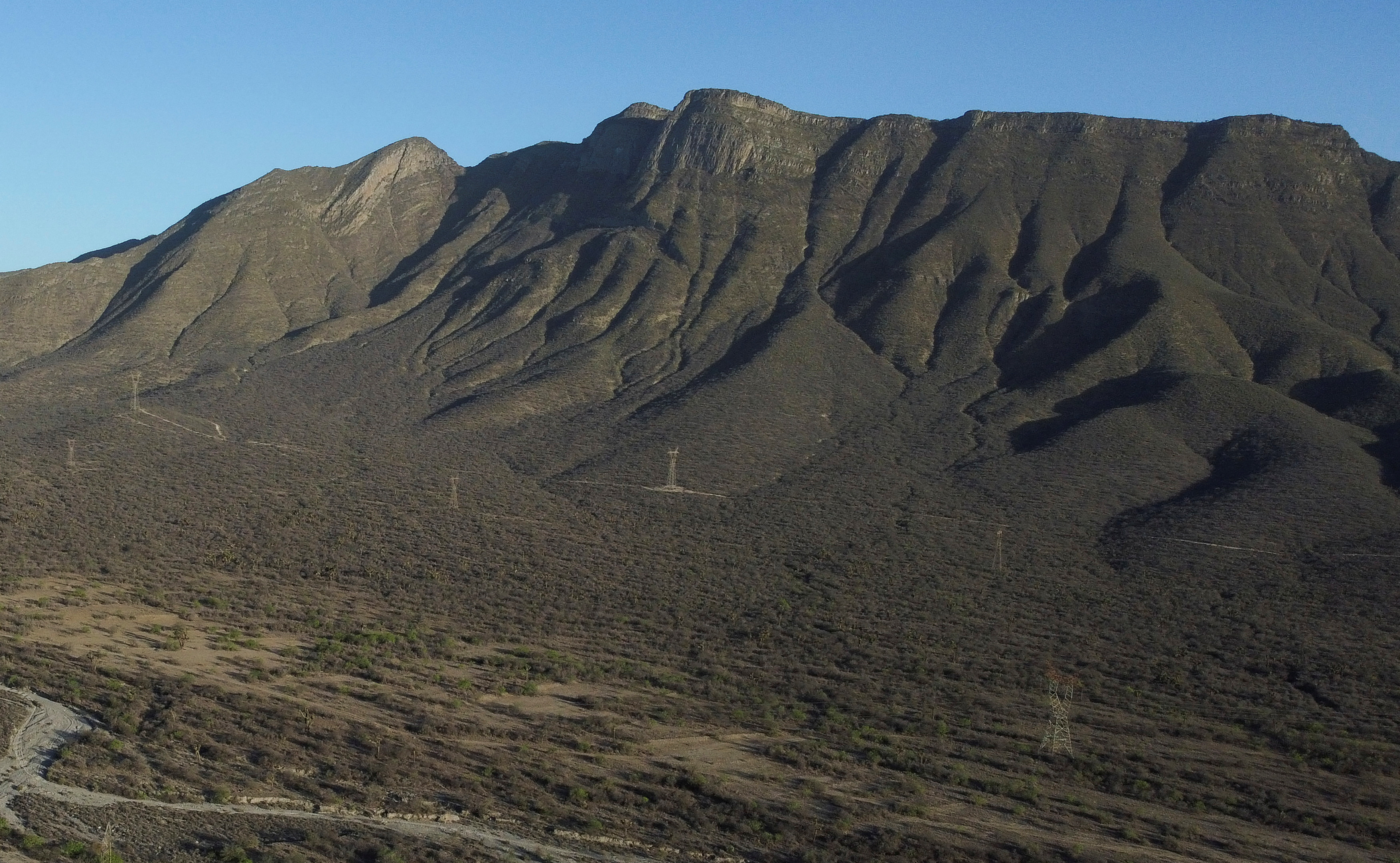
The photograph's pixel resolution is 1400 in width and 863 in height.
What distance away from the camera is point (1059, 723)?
35.5 m

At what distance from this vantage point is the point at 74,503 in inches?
2598

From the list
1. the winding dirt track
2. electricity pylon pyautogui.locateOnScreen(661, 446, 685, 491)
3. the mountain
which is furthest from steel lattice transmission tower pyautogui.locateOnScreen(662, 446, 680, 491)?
the winding dirt track

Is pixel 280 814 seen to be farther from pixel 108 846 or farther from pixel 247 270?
pixel 247 270

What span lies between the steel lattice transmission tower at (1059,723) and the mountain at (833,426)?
1.04m

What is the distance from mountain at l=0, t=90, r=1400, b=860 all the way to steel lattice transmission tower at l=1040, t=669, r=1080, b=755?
3.42 feet

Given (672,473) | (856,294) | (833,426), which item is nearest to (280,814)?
(672,473)

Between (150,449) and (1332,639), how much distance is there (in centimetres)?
6724

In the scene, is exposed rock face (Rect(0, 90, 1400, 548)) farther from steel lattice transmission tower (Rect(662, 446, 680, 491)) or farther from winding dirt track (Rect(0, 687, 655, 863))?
winding dirt track (Rect(0, 687, 655, 863))

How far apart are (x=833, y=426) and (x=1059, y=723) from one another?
59.5 metres

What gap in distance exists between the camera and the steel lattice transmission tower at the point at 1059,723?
33.8 metres

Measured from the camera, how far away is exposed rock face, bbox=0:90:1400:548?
87.7 m

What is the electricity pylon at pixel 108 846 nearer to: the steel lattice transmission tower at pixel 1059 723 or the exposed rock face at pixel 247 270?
the steel lattice transmission tower at pixel 1059 723

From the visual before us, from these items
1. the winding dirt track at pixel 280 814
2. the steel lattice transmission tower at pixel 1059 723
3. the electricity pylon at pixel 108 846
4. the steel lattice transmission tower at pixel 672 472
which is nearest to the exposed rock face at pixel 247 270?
the steel lattice transmission tower at pixel 672 472

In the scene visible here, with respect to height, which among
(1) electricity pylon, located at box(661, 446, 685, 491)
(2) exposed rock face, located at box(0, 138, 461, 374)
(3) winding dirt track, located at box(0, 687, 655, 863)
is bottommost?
(3) winding dirt track, located at box(0, 687, 655, 863)
